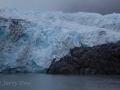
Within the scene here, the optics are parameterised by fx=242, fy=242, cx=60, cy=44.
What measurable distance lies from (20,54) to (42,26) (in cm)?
539

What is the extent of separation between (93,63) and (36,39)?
25.6 ft

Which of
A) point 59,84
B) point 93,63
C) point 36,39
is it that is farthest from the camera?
point 36,39

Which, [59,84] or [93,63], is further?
[93,63]

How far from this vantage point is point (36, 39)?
30922mm

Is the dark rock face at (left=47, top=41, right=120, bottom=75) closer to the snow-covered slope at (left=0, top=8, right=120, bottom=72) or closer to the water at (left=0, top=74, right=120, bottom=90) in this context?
the snow-covered slope at (left=0, top=8, right=120, bottom=72)

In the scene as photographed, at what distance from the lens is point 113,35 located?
3181 cm

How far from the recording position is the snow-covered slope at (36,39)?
29344mm

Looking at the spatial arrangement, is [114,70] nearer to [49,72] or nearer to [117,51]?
[117,51]

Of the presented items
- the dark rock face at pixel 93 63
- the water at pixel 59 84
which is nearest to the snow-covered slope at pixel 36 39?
the dark rock face at pixel 93 63

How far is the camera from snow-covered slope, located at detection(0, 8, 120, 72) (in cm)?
2934

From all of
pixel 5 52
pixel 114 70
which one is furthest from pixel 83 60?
pixel 5 52

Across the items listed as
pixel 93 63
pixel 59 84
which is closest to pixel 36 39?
pixel 93 63

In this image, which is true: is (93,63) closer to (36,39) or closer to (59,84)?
(36,39)

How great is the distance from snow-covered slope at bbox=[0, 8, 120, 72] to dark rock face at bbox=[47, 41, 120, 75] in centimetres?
126
